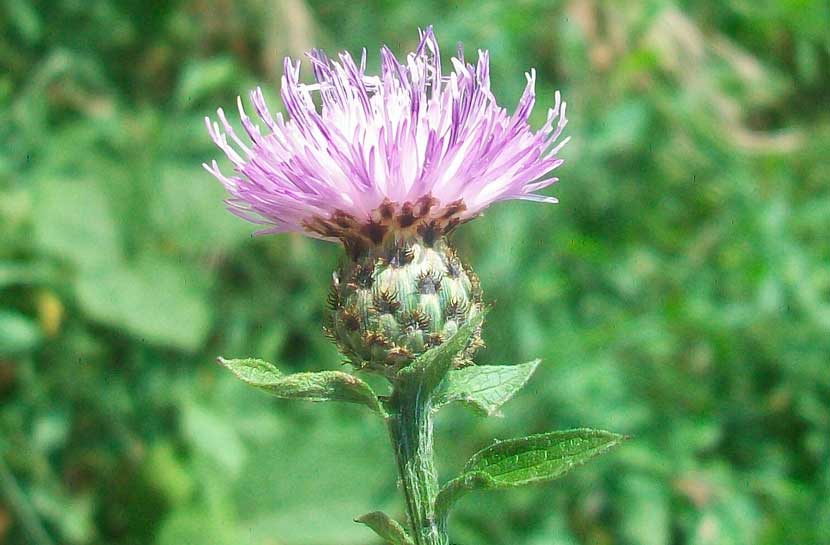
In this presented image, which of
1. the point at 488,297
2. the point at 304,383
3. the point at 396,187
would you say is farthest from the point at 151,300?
the point at 304,383

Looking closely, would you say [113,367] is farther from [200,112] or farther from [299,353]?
[200,112]

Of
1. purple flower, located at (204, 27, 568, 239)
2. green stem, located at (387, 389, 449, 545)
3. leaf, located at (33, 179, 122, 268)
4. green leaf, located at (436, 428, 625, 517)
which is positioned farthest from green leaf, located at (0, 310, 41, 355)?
green leaf, located at (436, 428, 625, 517)

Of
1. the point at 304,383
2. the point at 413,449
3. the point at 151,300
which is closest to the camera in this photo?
the point at 304,383

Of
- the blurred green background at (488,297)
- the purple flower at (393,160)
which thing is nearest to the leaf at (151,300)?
the blurred green background at (488,297)

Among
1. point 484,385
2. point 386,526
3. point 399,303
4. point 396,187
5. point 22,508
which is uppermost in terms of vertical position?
point 396,187

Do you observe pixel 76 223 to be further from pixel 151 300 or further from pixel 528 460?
pixel 528 460

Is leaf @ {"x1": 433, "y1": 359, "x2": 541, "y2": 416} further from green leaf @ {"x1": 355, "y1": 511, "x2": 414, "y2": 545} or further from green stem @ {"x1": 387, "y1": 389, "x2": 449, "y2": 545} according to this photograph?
green leaf @ {"x1": 355, "y1": 511, "x2": 414, "y2": 545}
